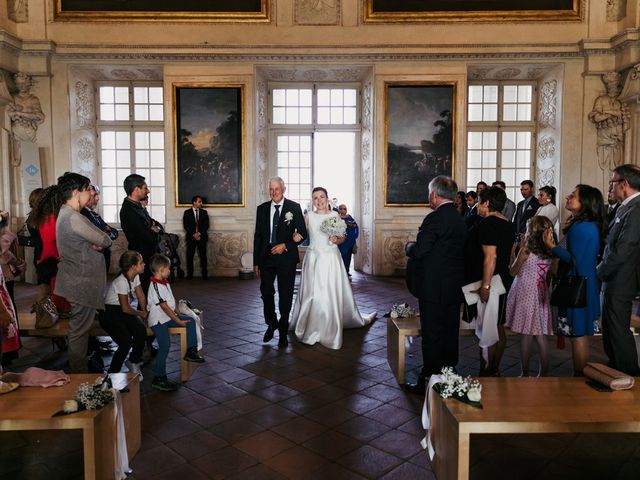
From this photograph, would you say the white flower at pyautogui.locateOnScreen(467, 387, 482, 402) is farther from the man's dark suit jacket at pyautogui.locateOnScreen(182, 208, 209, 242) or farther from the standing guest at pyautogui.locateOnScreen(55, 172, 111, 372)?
the man's dark suit jacket at pyautogui.locateOnScreen(182, 208, 209, 242)

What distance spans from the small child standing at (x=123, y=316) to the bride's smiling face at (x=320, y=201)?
214 centimetres

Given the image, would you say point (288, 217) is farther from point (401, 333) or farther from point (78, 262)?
A: point (78, 262)

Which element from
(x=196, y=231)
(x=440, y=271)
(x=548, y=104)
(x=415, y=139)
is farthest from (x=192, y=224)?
(x=548, y=104)

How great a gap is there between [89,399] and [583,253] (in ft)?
11.6

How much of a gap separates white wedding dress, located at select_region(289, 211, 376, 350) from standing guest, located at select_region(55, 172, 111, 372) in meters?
2.43

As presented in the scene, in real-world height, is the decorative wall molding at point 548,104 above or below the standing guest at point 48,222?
above

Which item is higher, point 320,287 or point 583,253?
point 583,253

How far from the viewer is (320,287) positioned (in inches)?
241

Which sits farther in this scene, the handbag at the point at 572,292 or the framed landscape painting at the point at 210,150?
the framed landscape painting at the point at 210,150

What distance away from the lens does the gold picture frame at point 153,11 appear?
11.1 meters

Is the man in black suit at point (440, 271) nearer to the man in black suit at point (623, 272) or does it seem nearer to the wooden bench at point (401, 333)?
the wooden bench at point (401, 333)

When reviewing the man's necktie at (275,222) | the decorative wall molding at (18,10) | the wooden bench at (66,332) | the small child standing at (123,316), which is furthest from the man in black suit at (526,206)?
the decorative wall molding at (18,10)

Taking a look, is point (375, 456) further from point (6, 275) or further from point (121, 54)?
point (121, 54)

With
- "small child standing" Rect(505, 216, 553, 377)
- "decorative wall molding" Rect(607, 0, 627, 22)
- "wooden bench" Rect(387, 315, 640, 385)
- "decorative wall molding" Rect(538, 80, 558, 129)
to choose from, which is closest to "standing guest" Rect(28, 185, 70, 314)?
"wooden bench" Rect(387, 315, 640, 385)
